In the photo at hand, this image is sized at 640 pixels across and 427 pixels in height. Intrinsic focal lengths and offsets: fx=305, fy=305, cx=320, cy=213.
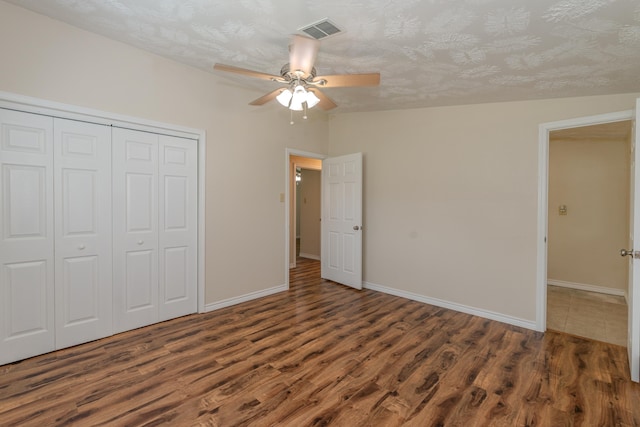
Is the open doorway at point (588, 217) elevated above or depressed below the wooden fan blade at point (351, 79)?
below

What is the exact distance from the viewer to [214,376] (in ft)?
7.54

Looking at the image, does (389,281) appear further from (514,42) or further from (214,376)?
(514,42)

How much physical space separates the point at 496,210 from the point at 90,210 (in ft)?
13.6

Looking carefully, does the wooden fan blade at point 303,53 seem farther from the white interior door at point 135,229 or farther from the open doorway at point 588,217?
the open doorway at point 588,217

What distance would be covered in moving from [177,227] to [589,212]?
19.4 ft

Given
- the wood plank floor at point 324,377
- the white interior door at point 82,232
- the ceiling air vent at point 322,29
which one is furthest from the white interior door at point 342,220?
the white interior door at point 82,232

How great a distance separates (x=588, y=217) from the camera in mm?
4754

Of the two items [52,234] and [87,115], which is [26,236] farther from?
[87,115]

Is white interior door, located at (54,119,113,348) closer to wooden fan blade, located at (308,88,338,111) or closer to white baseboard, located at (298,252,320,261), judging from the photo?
wooden fan blade, located at (308,88,338,111)

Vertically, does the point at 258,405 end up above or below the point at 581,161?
below

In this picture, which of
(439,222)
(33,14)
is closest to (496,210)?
(439,222)

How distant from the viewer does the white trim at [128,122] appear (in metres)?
2.42

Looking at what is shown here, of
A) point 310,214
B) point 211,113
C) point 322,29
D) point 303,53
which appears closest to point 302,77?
point 303,53

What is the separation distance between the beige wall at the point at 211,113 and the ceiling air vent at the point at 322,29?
66.4 inches
